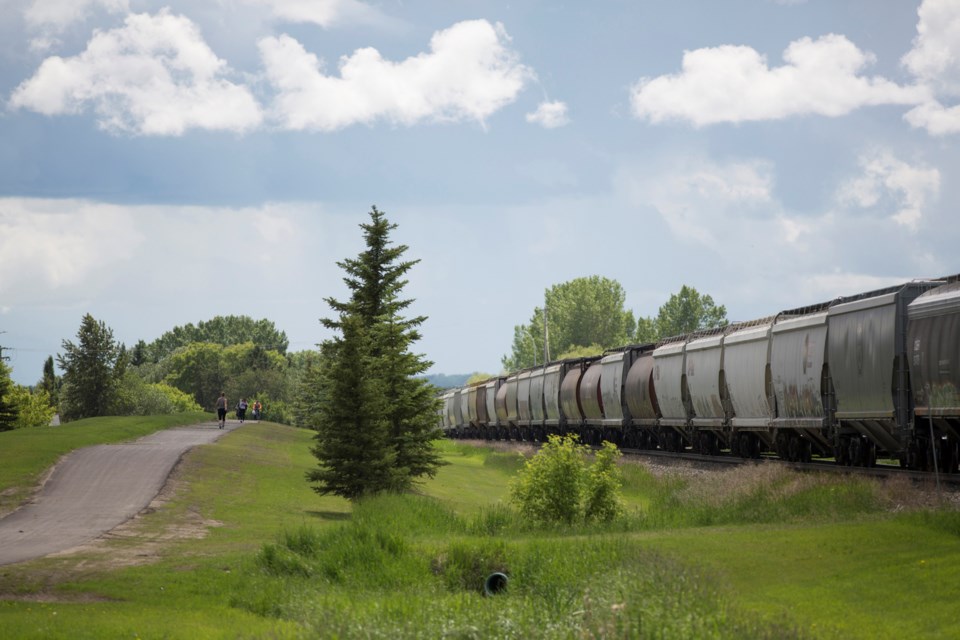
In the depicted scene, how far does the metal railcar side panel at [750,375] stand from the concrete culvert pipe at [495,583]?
1752 centimetres

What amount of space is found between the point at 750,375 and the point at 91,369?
240ft

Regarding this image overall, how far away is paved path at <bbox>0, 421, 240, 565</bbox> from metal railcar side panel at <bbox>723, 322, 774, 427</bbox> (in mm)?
17897

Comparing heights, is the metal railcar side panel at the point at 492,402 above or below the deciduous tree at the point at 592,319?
below

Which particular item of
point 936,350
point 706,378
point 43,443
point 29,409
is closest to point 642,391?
point 706,378

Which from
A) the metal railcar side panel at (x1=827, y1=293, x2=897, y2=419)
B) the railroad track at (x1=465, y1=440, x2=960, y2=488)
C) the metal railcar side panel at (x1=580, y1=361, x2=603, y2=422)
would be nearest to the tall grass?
the railroad track at (x1=465, y1=440, x2=960, y2=488)

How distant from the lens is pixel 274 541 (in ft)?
78.5

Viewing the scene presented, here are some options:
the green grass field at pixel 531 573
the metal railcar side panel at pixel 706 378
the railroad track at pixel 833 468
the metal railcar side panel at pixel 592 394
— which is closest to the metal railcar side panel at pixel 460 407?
the metal railcar side panel at pixel 592 394

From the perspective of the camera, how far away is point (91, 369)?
9656cm

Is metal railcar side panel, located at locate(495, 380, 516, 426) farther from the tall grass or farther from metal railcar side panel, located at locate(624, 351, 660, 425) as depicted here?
the tall grass

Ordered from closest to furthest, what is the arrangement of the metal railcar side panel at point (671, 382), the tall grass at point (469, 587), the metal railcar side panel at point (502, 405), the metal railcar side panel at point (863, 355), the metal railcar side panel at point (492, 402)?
the tall grass at point (469, 587) → the metal railcar side panel at point (863, 355) → the metal railcar side panel at point (671, 382) → the metal railcar side panel at point (502, 405) → the metal railcar side panel at point (492, 402)

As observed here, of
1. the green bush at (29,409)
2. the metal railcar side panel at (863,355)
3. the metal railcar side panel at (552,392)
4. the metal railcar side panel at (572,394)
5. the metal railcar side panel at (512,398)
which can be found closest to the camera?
the metal railcar side panel at (863,355)

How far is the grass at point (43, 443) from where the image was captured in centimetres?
3306

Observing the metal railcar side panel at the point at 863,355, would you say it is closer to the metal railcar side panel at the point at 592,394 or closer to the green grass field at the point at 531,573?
the green grass field at the point at 531,573

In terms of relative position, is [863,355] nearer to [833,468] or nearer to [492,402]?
[833,468]
